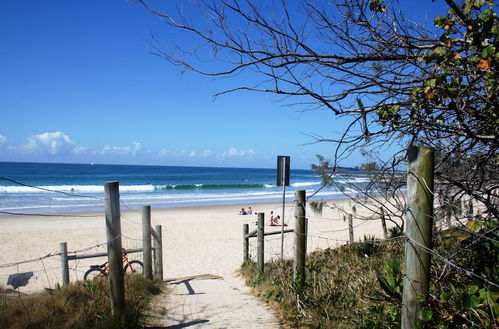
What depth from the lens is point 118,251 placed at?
378 cm

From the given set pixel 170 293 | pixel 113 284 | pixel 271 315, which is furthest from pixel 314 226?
pixel 113 284

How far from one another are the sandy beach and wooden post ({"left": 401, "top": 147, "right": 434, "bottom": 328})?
4.34 metres

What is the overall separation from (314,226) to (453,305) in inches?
587

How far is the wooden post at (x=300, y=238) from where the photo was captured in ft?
15.9

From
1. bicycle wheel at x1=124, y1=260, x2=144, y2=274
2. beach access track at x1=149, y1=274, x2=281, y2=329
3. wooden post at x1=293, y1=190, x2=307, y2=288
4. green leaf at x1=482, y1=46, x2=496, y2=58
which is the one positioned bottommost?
bicycle wheel at x1=124, y1=260, x2=144, y2=274

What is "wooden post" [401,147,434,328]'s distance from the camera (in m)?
2.30

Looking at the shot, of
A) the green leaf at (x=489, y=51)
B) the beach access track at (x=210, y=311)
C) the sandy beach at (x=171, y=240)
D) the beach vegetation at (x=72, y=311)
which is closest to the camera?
the green leaf at (x=489, y=51)

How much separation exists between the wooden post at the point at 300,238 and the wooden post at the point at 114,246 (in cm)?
215

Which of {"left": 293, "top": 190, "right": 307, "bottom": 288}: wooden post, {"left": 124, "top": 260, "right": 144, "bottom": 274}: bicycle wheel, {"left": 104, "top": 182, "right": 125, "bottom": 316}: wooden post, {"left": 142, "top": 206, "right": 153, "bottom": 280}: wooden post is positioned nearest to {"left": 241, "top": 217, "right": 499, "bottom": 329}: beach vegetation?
{"left": 293, "top": 190, "right": 307, "bottom": 288}: wooden post

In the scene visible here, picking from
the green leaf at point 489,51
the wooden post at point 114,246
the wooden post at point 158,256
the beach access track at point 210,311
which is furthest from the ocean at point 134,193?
the green leaf at point 489,51

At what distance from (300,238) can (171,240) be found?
10526mm

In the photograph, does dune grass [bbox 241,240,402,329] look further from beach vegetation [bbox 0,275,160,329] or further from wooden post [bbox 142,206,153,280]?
wooden post [bbox 142,206,153,280]

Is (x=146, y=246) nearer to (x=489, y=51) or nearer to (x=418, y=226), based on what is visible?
(x=418, y=226)

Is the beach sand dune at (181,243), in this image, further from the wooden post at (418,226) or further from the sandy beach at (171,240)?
the wooden post at (418,226)
